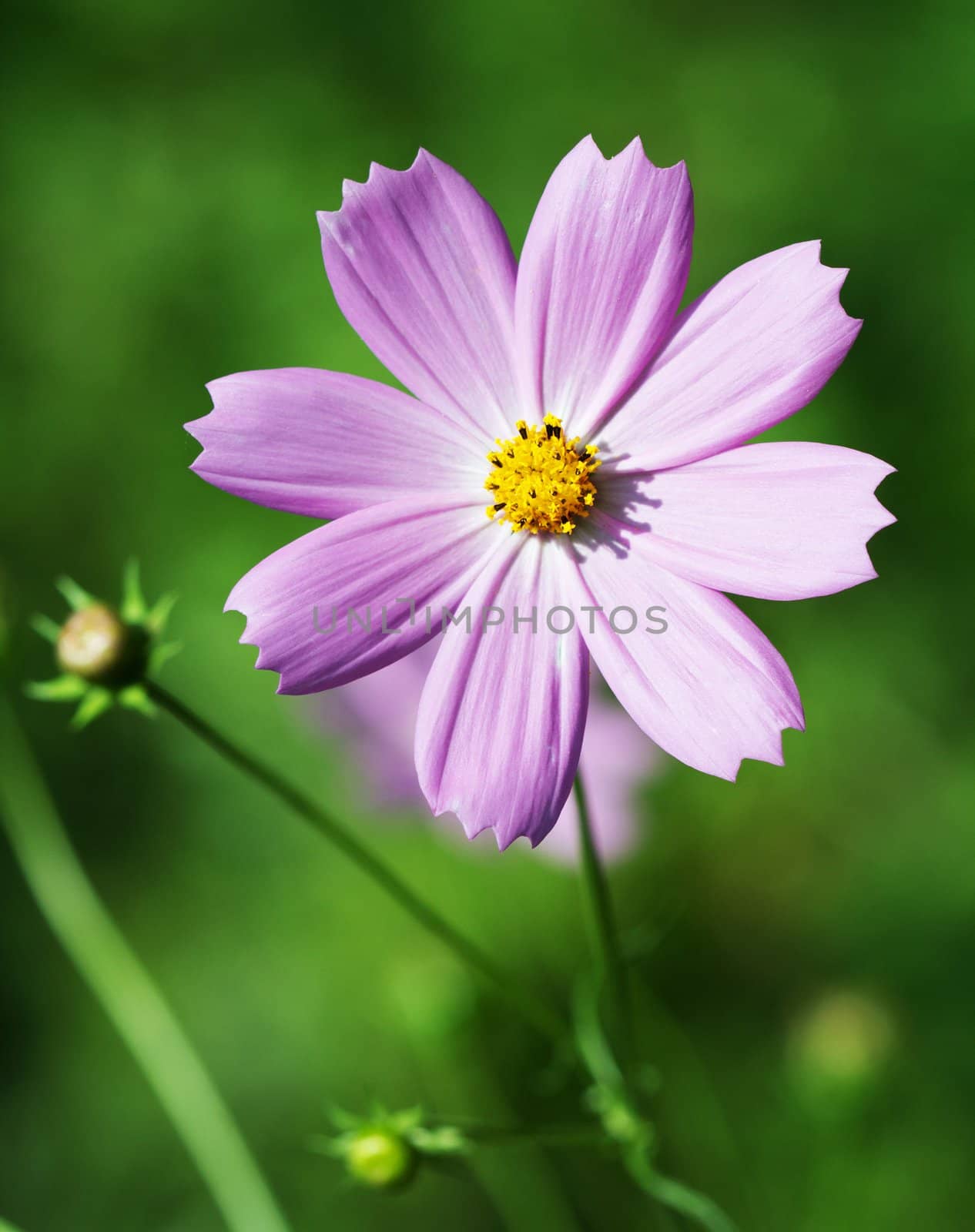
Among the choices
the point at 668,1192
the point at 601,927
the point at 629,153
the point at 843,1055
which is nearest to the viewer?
the point at 629,153

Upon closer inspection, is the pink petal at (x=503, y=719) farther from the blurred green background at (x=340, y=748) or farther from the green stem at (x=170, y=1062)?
the blurred green background at (x=340, y=748)

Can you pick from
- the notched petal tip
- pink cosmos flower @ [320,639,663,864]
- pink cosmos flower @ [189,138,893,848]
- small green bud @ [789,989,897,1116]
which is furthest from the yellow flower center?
small green bud @ [789,989,897,1116]

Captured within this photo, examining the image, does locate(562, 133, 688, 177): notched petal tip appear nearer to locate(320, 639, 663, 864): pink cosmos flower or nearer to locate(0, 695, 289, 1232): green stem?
locate(0, 695, 289, 1232): green stem

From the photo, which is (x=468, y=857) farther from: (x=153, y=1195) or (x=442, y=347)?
(x=442, y=347)

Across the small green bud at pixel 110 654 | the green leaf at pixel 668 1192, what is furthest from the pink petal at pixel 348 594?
the green leaf at pixel 668 1192

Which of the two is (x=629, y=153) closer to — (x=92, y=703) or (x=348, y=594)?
(x=348, y=594)

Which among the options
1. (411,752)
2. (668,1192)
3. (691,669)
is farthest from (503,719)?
(411,752)
